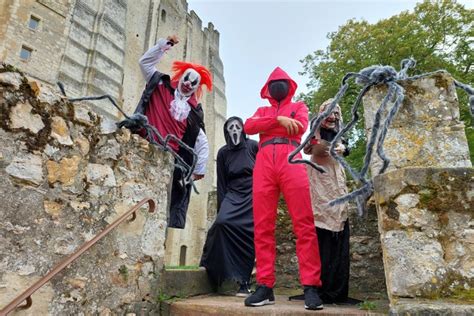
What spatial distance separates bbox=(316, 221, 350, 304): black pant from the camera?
284 cm

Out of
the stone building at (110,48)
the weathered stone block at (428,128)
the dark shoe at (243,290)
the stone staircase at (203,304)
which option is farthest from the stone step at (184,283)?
the stone building at (110,48)

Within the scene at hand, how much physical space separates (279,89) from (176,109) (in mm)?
1102

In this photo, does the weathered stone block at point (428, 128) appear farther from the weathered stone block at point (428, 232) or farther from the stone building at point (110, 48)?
the stone building at point (110, 48)

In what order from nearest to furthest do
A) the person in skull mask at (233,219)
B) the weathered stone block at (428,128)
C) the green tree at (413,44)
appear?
the weathered stone block at (428,128), the person in skull mask at (233,219), the green tree at (413,44)

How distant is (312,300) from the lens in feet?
8.11

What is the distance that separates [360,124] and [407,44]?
3519 millimetres

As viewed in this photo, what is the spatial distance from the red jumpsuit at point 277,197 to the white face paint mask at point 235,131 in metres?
0.86

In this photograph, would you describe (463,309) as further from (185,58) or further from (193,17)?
(193,17)

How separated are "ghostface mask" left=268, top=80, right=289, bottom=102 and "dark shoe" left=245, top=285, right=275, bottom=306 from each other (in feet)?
5.35

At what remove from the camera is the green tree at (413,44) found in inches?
529

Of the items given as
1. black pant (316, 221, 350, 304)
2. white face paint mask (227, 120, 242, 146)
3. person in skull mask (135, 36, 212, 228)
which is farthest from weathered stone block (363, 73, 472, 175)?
person in skull mask (135, 36, 212, 228)

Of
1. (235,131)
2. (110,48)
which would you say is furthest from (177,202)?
(110,48)

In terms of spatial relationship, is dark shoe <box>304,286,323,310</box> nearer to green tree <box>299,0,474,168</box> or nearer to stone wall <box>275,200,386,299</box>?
stone wall <box>275,200,386,299</box>

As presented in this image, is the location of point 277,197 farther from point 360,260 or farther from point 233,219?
point 360,260
